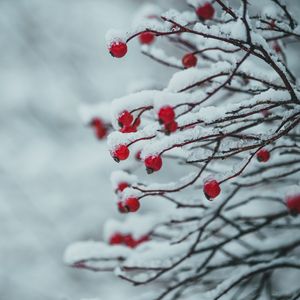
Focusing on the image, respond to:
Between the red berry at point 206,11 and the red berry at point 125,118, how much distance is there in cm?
91

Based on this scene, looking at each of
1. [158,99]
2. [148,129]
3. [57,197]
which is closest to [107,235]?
[148,129]

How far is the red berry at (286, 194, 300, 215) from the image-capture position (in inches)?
80.4

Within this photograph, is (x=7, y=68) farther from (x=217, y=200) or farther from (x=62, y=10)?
(x=217, y=200)

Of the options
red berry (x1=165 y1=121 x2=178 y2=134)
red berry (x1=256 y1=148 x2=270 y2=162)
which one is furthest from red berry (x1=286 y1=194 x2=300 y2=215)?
red berry (x1=165 y1=121 x2=178 y2=134)

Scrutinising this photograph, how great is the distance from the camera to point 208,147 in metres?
2.15

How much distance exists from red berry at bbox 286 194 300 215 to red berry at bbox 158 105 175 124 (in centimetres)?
90

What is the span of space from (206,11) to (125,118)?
0.95 m

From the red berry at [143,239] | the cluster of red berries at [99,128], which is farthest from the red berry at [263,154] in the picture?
the cluster of red berries at [99,128]

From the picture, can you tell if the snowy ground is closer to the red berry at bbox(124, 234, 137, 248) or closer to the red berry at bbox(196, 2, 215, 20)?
the red berry at bbox(124, 234, 137, 248)

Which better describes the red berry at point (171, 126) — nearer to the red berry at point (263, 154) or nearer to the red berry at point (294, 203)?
the red berry at point (263, 154)

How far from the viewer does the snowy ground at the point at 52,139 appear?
21.1 ft

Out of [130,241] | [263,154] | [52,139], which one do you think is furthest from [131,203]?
[52,139]

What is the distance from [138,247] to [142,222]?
0.60ft

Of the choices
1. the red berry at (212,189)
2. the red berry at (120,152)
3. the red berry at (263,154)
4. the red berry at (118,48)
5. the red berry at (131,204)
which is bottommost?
the red berry at (212,189)
